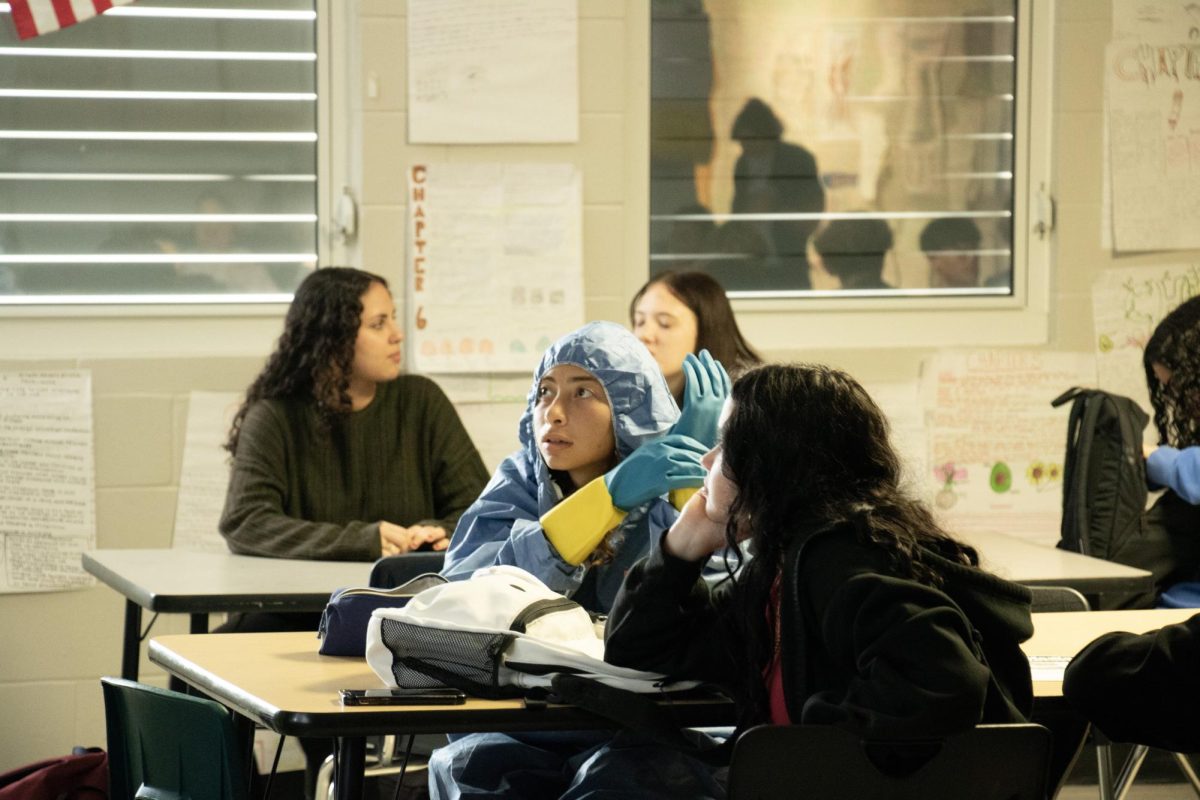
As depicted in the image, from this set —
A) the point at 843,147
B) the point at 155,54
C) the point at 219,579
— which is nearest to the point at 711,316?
the point at 843,147

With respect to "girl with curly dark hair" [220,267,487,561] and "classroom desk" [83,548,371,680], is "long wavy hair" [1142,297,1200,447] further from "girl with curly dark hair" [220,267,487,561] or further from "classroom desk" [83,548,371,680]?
"classroom desk" [83,548,371,680]

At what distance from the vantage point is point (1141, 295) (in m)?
4.35

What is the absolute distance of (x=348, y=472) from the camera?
3.62m

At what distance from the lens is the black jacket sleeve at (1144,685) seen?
1525mm

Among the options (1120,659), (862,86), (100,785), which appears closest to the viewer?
(1120,659)

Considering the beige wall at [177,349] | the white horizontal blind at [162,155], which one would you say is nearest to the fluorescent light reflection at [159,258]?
the white horizontal blind at [162,155]

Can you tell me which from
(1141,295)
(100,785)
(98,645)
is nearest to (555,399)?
(100,785)

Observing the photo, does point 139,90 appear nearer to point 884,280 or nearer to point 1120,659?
point 884,280

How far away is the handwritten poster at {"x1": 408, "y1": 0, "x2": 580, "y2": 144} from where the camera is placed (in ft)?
13.0

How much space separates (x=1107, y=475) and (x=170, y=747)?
2295 mm

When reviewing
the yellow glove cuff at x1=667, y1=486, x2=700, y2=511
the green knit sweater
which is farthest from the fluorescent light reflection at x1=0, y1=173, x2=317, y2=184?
the yellow glove cuff at x1=667, y1=486, x2=700, y2=511

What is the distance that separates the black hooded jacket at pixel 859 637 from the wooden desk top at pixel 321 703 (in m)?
0.08

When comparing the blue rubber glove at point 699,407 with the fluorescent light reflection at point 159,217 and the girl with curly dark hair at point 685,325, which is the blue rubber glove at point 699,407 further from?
the fluorescent light reflection at point 159,217

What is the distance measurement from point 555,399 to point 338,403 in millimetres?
1237
